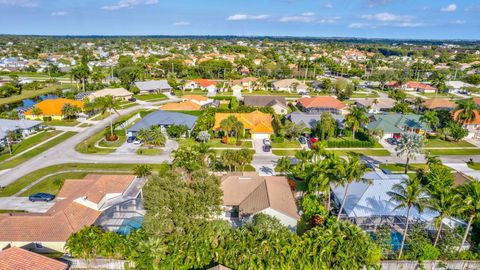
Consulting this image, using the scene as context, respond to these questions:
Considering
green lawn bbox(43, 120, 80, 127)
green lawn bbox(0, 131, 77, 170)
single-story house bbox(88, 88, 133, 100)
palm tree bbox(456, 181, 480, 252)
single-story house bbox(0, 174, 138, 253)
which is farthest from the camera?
single-story house bbox(88, 88, 133, 100)

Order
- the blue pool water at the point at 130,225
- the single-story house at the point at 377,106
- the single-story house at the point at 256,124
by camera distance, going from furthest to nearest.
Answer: the single-story house at the point at 377,106
the single-story house at the point at 256,124
the blue pool water at the point at 130,225

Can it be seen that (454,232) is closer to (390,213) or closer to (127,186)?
(390,213)

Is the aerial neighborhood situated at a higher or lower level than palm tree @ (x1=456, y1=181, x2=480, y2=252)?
lower

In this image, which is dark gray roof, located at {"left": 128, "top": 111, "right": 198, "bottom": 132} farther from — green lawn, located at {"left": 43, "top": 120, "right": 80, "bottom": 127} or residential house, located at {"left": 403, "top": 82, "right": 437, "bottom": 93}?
residential house, located at {"left": 403, "top": 82, "right": 437, "bottom": 93}

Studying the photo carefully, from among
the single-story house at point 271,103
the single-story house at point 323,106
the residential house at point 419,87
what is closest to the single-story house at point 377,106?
the single-story house at point 323,106

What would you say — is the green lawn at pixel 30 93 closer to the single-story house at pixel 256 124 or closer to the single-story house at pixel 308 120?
the single-story house at pixel 256 124

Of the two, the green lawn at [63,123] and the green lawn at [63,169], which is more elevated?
the green lawn at [63,123]

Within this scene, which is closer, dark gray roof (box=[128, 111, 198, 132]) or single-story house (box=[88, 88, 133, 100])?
dark gray roof (box=[128, 111, 198, 132])

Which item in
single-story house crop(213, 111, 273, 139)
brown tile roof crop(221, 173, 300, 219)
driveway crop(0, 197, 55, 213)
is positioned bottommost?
driveway crop(0, 197, 55, 213)

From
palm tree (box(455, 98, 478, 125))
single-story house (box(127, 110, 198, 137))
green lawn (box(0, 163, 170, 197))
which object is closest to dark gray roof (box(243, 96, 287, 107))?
single-story house (box(127, 110, 198, 137))
